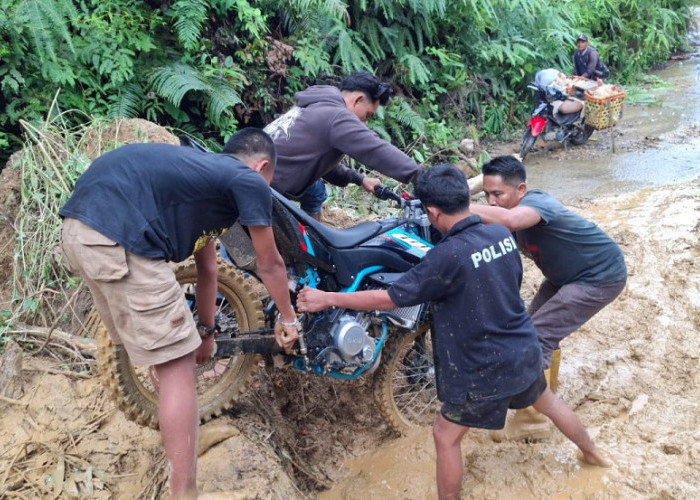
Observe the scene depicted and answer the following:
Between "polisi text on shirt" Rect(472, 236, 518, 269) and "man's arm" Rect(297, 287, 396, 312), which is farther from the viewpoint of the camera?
"man's arm" Rect(297, 287, 396, 312)

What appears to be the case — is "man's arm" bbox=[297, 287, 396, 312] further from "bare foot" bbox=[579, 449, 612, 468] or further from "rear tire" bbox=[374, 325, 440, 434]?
"bare foot" bbox=[579, 449, 612, 468]

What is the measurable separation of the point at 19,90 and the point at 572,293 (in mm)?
5102

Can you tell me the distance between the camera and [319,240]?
3391 mm

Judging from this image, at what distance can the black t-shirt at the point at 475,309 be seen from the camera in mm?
2844

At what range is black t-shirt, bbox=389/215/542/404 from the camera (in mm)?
2844

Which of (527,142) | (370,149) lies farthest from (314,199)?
(527,142)

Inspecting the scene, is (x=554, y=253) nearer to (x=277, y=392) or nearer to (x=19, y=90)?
(x=277, y=392)

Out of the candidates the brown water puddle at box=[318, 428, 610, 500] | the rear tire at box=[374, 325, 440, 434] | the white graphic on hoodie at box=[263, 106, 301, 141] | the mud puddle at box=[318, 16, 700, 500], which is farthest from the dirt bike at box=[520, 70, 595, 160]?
the brown water puddle at box=[318, 428, 610, 500]

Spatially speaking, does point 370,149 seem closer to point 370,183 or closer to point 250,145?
point 370,183

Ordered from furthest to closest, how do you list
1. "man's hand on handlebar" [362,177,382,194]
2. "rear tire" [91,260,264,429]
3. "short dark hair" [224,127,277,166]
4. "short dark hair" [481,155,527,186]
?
"man's hand on handlebar" [362,177,382,194]
"short dark hair" [481,155,527,186]
"rear tire" [91,260,264,429]
"short dark hair" [224,127,277,166]

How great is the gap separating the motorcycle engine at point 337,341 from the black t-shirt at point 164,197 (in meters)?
0.97

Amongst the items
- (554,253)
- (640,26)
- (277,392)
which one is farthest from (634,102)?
(277,392)

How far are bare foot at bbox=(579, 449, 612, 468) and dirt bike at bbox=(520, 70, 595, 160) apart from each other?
6708 millimetres

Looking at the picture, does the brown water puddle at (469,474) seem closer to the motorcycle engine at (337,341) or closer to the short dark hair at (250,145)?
the motorcycle engine at (337,341)
